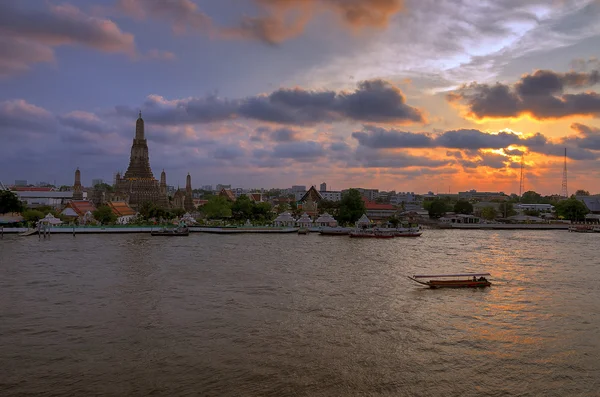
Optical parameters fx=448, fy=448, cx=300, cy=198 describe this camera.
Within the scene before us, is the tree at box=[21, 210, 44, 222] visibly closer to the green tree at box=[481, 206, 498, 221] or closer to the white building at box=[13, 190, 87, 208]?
the white building at box=[13, 190, 87, 208]

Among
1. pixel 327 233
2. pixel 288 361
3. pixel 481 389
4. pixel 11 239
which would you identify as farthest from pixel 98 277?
pixel 327 233

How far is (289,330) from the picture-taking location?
45.8ft

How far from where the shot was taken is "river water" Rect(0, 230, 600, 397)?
10477 mm

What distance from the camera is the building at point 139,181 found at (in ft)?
228

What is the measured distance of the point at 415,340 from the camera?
1327cm

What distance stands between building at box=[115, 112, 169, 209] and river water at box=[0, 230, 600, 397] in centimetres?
4328

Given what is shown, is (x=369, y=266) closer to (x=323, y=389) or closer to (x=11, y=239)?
(x=323, y=389)

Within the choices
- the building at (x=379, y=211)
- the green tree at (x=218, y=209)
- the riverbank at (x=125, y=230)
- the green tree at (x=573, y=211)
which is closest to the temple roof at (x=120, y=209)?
the riverbank at (x=125, y=230)

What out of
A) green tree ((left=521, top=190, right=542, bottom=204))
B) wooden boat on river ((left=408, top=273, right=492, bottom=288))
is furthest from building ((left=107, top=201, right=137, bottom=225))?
green tree ((left=521, top=190, right=542, bottom=204))

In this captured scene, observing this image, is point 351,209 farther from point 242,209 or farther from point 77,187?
point 77,187

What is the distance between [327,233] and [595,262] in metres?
25.5

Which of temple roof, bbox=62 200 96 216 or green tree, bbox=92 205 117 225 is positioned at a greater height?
temple roof, bbox=62 200 96 216

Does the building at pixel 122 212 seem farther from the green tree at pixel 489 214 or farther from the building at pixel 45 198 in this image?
the green tree at pixel 489 214

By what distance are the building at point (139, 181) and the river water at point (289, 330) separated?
43.3m
